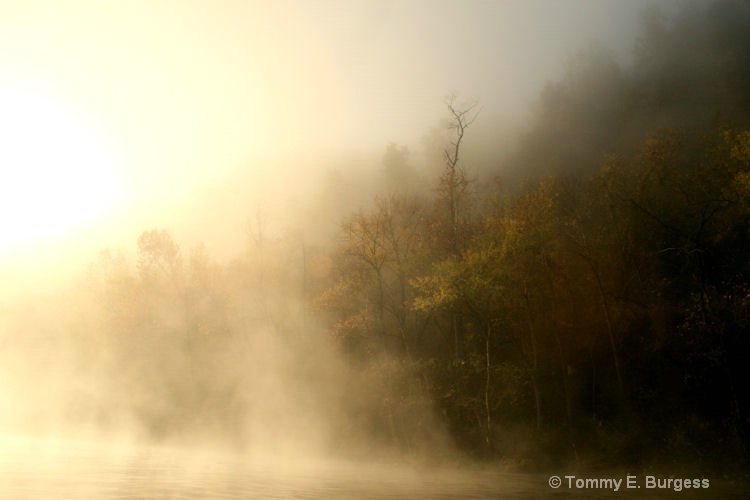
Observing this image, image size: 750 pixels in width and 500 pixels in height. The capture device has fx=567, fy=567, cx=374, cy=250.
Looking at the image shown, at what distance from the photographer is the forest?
3083 cm

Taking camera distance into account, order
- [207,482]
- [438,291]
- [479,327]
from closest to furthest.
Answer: [207,482], [438,291], [479,327]

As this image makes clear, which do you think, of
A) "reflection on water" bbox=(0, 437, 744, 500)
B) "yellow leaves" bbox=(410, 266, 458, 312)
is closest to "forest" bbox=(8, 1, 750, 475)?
"yellow leaves" bbox=(410, 266, 458, 312)

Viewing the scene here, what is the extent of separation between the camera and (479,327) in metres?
38.7

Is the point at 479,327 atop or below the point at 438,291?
below

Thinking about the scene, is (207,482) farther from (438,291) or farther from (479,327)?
(479,327)

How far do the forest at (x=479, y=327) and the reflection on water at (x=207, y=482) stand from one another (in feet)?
22.0

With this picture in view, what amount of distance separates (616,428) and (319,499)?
71.4 ft

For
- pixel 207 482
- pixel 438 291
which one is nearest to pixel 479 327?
pixel 438 291

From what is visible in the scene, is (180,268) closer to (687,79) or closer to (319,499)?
(319,499)

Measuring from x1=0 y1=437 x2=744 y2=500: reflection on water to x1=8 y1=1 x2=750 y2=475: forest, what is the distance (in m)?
6.70

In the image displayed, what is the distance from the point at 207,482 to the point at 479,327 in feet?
75.4

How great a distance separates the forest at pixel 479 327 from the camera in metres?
30.8

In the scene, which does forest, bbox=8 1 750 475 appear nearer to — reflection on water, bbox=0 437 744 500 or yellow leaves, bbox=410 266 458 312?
yellow leaves, bbox=410 266 458 312

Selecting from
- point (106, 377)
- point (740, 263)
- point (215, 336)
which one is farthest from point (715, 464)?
point (106, 377)
